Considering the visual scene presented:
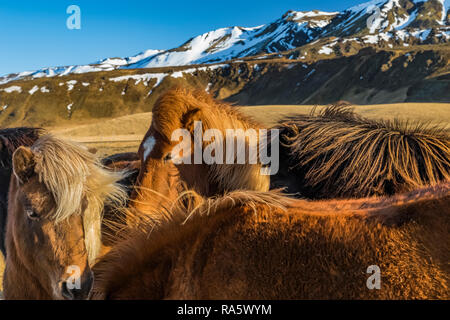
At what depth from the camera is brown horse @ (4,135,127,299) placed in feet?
7.60

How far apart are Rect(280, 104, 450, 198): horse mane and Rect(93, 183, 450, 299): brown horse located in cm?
128

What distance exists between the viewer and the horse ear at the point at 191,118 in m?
3.93

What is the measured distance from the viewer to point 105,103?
374 ft

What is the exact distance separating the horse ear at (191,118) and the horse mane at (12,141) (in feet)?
6.43

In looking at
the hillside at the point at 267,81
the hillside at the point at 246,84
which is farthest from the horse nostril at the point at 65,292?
the hillside at the point at 267,81

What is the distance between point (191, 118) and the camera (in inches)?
155

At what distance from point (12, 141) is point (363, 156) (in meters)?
4.04

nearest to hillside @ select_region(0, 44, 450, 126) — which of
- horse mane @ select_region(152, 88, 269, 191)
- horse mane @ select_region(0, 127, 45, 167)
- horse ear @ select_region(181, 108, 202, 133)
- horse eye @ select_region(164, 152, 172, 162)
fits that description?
horse mane @ select_region(152, 88, 269, 191)
